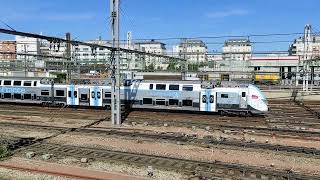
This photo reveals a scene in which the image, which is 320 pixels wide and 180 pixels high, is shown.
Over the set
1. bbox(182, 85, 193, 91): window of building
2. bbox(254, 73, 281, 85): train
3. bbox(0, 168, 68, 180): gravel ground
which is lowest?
bbox(0, 168, 68, 180): gravel ground

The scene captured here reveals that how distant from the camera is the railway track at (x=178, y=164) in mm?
16078

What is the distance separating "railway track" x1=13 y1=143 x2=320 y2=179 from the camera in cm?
1608

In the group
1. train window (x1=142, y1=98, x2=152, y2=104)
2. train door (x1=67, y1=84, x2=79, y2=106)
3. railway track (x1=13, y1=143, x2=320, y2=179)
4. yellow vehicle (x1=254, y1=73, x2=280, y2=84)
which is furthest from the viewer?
yellow vehicle (x1=254, y1=73, x2=280, y2=84)

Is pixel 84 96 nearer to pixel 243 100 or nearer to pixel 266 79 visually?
pixel 243 100

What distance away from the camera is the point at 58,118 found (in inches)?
1341

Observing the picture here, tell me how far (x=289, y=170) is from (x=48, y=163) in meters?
10.6

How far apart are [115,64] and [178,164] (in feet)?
45.0

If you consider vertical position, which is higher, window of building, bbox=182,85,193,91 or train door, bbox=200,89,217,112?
window of building, bbox=182,85,193,91

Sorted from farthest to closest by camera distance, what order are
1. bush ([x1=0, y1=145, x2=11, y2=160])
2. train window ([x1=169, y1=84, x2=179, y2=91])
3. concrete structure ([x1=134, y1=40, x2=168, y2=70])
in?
concrete structure ([x1=134, y1=40, x2=168, y2=70]), train window ([x1=169, y1=84, x2=179, y2=91]), bush ([x1=0, y1=145, x2=11, y2=160])

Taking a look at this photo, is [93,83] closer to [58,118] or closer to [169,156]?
[58,118]

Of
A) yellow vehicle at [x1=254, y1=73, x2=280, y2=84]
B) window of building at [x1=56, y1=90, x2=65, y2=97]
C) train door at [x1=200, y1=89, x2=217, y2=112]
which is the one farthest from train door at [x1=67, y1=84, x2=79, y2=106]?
yellow vehicle at [x1=254, y1=73, x2=280, y2=84]

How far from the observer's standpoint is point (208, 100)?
34.4m

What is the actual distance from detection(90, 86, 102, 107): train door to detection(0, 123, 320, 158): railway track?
10.3 m

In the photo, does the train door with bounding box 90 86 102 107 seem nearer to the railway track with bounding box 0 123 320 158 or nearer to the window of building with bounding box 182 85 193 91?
the window of building with bounding box 182 85 193 91
